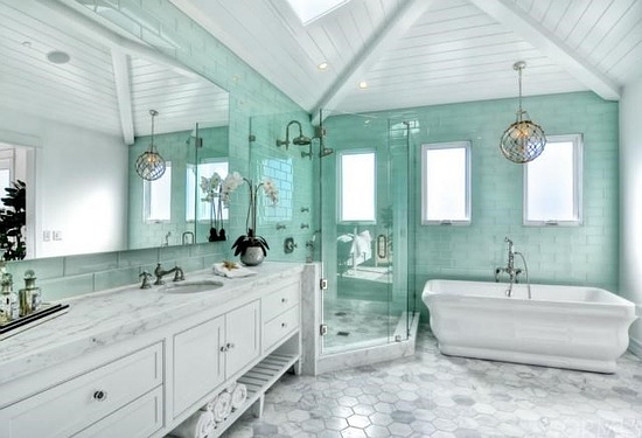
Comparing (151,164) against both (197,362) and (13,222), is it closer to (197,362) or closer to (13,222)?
(13,222)

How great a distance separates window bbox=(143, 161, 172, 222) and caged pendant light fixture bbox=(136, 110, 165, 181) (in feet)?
0.09

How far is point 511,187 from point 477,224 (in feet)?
1.83

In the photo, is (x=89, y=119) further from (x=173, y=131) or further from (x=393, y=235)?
(x=393, y=235)

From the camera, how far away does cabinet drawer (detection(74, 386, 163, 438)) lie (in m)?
1.16

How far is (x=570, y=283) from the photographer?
3.87 meters

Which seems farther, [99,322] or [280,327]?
[280,327]

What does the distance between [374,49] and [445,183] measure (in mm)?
1957

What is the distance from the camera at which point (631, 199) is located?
343cm

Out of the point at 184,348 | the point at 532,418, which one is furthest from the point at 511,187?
the point at 184,348

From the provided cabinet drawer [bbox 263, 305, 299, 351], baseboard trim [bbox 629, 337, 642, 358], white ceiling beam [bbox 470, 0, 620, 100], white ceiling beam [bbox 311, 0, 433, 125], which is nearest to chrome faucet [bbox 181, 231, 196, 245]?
cabinet drawer [bbox 263, 305, 299, 351]

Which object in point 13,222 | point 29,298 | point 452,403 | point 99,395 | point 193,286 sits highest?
point 13,222

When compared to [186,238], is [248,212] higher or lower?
higher

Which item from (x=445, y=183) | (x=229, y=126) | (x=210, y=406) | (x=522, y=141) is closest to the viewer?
(x=210, y=406)

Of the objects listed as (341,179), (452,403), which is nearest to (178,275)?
(452,403)
